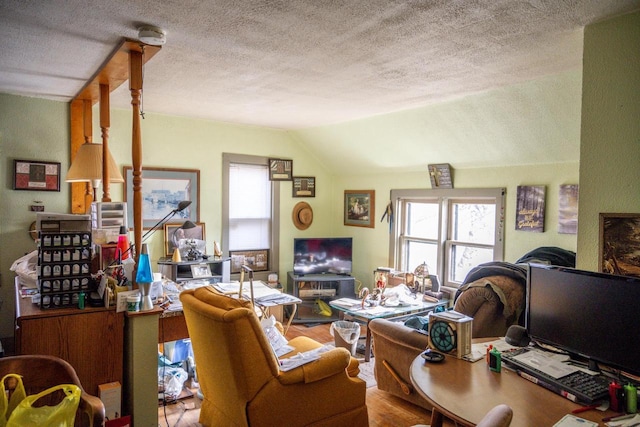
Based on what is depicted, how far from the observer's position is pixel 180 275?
16.1 ft

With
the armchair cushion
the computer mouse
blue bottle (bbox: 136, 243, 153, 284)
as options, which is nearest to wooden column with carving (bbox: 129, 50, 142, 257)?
blue bottle (bbox: 136, 243, 153, 284)

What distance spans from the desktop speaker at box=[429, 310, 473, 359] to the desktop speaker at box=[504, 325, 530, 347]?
268 millimetres

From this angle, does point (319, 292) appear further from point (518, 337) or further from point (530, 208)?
point (518, 337)

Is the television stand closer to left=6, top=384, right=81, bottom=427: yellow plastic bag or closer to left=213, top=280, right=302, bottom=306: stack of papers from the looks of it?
left=213, top=280, right=302, bottom=306: stack of papers

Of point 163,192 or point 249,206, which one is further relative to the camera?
point 249,206

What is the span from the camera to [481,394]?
173 centimetres

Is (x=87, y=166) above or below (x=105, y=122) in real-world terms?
below

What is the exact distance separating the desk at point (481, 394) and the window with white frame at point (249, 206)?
4.02 metres

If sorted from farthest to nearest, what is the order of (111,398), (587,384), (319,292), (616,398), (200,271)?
1. (319,292)
2. (200,271)
3. (111,398)
4. (587,384)
5. (616,398)

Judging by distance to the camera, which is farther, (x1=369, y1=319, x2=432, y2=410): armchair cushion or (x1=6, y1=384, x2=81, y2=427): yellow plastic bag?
(x1=369, y1=319, x2=432, y2=410): armchair cushion


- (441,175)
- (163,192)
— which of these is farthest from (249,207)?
(441,175)

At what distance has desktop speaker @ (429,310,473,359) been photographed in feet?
6.98

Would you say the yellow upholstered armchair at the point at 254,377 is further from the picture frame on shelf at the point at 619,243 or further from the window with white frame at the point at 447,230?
the window with white frame at the point at 447,230

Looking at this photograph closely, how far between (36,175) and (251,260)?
267 centimetres
